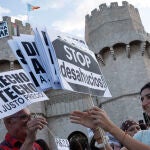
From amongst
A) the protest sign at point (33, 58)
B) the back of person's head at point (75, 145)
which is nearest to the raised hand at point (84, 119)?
the protest sign at point (33, 58)

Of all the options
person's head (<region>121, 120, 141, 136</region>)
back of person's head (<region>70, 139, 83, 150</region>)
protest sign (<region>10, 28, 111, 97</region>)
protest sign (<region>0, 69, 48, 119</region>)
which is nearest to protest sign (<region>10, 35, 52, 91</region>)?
protest sign (<region>10, 28, 111, 97</region>)

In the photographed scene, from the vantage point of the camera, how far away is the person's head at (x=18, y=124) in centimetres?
231

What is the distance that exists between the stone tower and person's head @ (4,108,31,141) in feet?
47.1

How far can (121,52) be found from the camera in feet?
60.1

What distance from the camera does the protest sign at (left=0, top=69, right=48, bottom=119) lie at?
8.15ft

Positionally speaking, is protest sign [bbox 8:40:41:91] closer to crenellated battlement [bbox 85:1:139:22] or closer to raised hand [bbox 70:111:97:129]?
raised hand [bbox 70:111:97:129]

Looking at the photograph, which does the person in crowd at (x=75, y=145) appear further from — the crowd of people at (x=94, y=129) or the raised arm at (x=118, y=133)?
the raised arm at (x=118, y=133)

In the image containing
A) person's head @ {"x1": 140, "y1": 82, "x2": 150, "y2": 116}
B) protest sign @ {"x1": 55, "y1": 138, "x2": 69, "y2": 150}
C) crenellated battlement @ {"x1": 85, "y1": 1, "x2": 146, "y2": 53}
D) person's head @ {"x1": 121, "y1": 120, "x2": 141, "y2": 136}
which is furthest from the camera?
crenellated battlement @ {"x1": 85, "y1": 1, "x2": 146, "y2": 53}

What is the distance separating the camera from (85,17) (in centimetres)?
1998

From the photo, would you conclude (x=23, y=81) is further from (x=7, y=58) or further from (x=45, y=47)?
(x=7, y=58)

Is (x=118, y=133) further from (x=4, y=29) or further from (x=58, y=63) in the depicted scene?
(x=4, y=29)

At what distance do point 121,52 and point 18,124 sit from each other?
A: 16.3m

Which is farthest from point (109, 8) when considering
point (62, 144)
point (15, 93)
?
point (15, 93)

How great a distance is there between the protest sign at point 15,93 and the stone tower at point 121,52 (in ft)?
46.2
